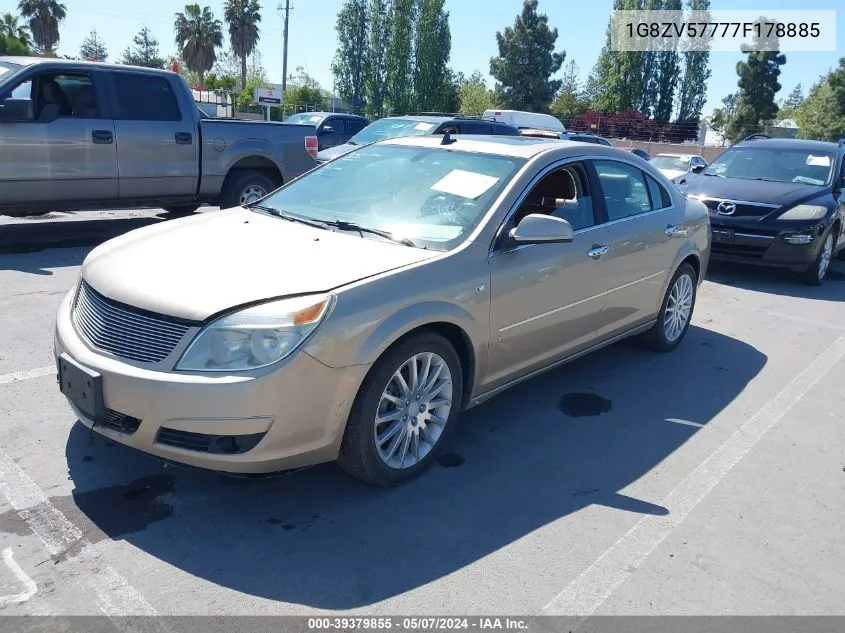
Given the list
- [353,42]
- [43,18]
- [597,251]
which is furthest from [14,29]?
[597,251]

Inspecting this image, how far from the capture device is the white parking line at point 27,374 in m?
4.46

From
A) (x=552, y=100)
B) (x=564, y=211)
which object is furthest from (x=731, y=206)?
(x=552, y=100)

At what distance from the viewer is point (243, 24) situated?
60.1 m

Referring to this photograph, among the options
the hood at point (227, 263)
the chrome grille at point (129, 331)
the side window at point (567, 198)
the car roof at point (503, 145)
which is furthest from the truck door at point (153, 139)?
the side window at point (567, 198)

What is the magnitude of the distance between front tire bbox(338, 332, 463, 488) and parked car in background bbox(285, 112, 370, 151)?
1603 cm

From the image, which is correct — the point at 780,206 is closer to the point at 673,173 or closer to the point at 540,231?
the point at 540,231

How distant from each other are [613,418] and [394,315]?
2.01 m

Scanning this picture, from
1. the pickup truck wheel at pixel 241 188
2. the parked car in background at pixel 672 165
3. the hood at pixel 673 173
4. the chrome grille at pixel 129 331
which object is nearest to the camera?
the chrome grille at pixel 129 331

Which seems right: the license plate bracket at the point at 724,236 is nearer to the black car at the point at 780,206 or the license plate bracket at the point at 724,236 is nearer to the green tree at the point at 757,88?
the black car at the point at 780,206

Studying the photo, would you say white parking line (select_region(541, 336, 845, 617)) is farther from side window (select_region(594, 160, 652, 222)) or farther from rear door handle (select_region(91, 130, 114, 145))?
rear door handle (select_region(91, 130, 114, 145))

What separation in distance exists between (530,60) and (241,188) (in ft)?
182

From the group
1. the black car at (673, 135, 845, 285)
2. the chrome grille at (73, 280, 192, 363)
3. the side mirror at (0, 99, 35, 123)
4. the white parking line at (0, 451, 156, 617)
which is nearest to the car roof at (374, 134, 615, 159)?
the chrome grille at (73, 280, 192, 363)

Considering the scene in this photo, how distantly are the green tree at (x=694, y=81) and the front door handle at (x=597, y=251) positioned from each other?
65151 mm

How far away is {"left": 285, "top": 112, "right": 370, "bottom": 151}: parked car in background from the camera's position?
19461 mm
